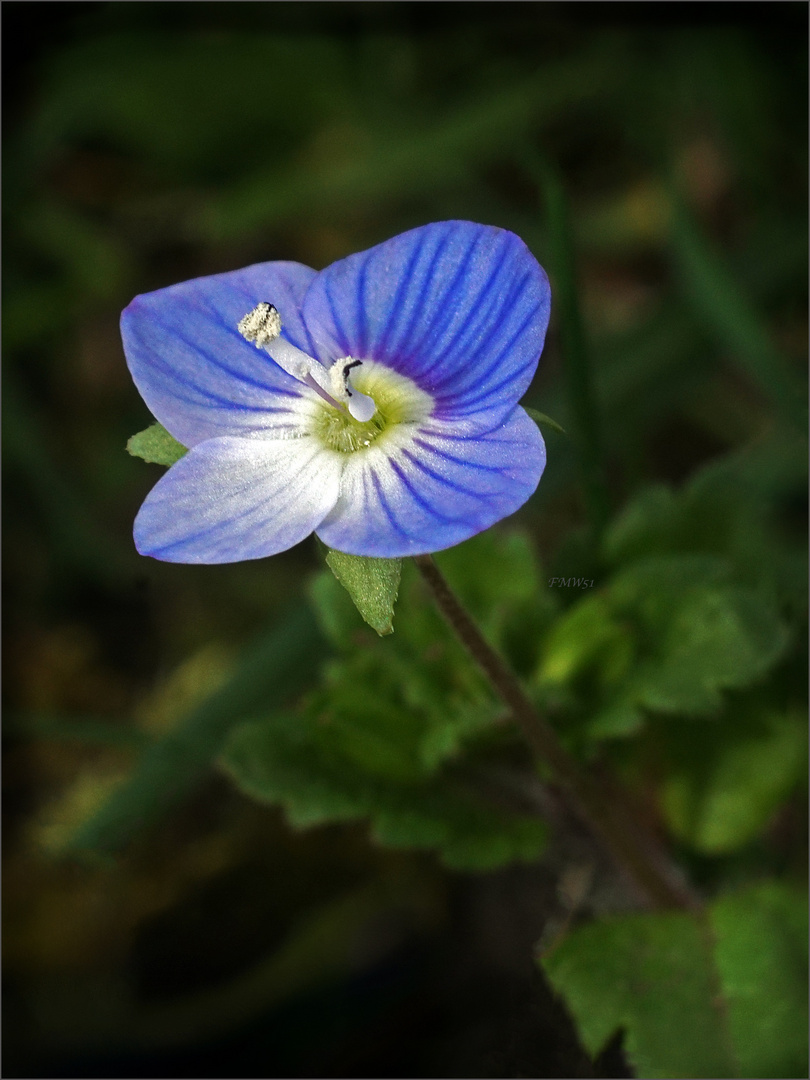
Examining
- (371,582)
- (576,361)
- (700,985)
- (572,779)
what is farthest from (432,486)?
(700,985)

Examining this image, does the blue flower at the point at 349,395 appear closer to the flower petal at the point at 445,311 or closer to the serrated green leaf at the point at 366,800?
the flower petal at the point at 445,311

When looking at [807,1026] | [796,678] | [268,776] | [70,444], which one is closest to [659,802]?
[796,678]

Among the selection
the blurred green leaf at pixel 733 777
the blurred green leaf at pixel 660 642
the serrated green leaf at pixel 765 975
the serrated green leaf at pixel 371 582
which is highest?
the serrated green leaf at pixel 371 582

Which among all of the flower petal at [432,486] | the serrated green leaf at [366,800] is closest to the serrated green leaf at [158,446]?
the flower petal at [432,486]

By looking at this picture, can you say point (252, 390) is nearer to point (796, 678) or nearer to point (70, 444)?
point (796, 678)

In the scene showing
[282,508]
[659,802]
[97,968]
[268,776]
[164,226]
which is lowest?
[659,802]

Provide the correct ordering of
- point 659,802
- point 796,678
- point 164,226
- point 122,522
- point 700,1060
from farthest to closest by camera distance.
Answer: point 164,226, point 122,522, point 659,802, point 796,678, point 700,1060

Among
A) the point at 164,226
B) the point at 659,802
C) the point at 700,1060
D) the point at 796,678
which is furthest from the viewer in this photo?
the point at 164,226
